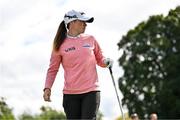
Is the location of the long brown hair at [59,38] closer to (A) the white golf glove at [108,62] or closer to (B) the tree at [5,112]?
(A) the white golf glove at [108,62]

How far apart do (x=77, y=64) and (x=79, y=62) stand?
4 cm

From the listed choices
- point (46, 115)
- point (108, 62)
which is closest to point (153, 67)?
point (108, 62)

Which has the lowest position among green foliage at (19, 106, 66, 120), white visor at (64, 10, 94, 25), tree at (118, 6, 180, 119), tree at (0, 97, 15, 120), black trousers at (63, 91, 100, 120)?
green foliage at (19, 106, 66, 120)

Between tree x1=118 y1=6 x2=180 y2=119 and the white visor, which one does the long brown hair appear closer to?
the white visor

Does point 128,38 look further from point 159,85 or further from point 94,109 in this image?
point 94,109

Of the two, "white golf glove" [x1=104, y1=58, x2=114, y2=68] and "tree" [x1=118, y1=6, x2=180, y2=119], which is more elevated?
"white golf glove" [x1=104, y1=58, x2=114, y2=68]

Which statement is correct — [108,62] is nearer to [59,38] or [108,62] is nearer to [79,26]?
[79,26]

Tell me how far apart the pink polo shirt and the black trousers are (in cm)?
6

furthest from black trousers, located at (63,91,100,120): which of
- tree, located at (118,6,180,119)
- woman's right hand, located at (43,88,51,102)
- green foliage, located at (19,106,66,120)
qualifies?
green foliage, located at (19,106,66,120)

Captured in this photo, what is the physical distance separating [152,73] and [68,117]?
52286mm

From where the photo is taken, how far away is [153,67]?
6131 cm

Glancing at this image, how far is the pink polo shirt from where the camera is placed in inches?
357

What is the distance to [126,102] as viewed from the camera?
193 feet

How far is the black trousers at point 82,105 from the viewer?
8.95 meters
